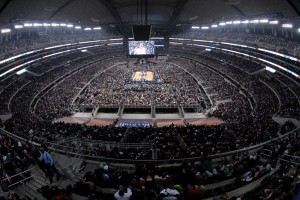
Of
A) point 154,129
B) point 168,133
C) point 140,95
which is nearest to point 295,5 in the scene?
point 140,95

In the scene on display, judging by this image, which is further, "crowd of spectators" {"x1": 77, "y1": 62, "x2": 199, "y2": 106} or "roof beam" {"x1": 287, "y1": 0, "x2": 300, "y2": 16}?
"crowd of spectators" {"x1": 77, "y1": 62, "x2": 199, "y2": 106}

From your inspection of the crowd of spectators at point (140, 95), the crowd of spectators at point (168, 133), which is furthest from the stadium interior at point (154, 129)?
the crowd of spectators at point (140, 95)

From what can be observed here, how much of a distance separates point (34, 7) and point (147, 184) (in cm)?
4371

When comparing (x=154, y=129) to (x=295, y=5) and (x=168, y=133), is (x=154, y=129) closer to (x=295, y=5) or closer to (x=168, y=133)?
(x=168, y=133)

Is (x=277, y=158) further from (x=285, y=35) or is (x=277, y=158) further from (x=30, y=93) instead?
(x=285, y=35)

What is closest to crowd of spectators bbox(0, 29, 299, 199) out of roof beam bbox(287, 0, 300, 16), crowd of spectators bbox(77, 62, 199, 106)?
crowd of spectators bbox(77, 62, 199, 106)

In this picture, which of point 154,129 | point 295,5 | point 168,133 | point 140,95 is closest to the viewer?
point 168,133

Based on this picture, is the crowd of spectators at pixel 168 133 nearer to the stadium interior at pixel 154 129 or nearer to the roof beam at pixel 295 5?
the stadium interior at pixel 154 129

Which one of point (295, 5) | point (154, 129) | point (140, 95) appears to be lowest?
point (140, 95)

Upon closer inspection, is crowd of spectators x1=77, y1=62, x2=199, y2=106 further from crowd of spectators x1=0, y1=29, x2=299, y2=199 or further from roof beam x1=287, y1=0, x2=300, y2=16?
roof beam x1=287, y1=0, x2=300, y2=16

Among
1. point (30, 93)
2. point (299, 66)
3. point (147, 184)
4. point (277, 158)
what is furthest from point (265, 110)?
point (30, 93)

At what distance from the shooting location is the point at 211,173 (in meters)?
8.98

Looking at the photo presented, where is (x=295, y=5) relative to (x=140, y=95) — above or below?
above

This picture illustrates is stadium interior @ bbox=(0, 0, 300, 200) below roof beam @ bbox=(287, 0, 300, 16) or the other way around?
below
